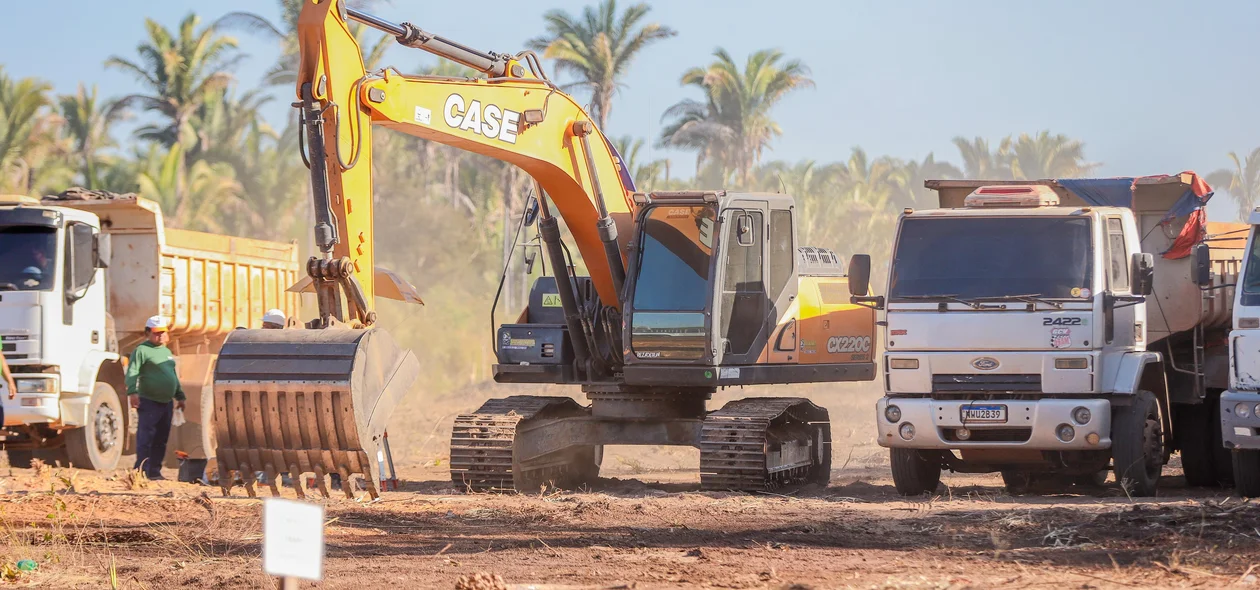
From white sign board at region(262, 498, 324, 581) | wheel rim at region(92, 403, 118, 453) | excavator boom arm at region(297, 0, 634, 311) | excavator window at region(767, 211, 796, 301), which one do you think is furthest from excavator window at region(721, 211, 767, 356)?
white sign board at region(262, 498, 324, 581)

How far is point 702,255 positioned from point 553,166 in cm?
174

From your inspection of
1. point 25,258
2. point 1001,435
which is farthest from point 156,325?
point 1001,435

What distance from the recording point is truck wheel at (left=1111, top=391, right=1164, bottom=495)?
42.5ft

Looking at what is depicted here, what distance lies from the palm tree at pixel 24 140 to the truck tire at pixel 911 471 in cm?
3470

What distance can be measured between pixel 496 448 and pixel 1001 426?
490cm

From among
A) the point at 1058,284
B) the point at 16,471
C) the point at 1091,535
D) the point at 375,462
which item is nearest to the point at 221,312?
the point at 16,471

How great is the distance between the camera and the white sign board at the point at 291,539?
17.6 feet

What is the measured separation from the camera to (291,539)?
5438 mm

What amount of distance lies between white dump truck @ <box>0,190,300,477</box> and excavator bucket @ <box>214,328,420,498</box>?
600 centimetres

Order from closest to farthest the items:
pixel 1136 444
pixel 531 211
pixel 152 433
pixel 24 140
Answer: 1. pixel 1136 444
2. pixel 531 211
3. pixel 152 433
4. pixel 24 140

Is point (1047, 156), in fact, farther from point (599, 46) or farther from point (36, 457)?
point (36, 457)

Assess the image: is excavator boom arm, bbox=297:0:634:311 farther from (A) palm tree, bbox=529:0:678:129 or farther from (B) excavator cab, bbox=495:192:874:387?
(A) palm tree, bbox=529:0:678:129

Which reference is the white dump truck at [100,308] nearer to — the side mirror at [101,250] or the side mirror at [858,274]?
the side mirror at [101,250]

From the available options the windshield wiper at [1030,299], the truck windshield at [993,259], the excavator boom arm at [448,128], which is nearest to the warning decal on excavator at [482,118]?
the excavator boom arm at [448,128]
